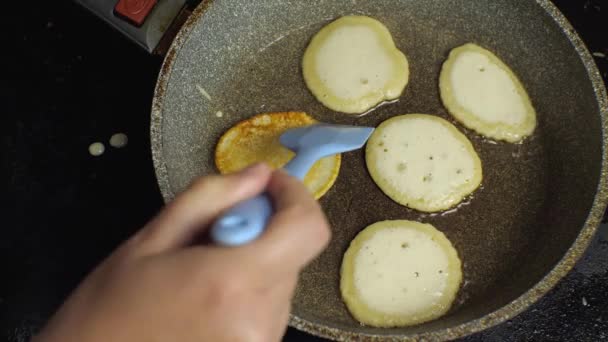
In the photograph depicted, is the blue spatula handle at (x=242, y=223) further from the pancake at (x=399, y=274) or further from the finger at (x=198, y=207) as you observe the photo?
the pancake at (x=399, y=274)

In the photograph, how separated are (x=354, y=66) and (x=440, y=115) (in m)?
0.20

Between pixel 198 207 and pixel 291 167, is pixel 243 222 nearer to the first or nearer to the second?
pixel 198 207

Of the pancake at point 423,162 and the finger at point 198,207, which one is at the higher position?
the finger at point 198,207

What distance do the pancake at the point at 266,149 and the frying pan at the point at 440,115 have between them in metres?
0.03

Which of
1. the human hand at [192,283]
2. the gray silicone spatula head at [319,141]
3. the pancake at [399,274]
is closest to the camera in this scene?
the human hand at [192,283]

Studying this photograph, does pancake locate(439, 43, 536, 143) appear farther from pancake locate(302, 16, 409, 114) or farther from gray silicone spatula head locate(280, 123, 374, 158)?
gray silicone spatula head locate(280, 123, 374, 158)

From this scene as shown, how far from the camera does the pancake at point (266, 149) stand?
1114 mm

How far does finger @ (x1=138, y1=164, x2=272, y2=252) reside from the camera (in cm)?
54

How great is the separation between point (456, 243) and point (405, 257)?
109 millimetres

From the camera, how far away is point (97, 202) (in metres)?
1.14

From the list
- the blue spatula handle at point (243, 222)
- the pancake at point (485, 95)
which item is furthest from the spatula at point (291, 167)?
the pancake at point (485, 95)

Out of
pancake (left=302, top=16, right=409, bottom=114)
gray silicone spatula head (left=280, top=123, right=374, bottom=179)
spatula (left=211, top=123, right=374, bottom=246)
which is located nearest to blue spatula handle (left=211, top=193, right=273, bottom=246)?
spatula (left=211, top=123, right=374, bottom=246)

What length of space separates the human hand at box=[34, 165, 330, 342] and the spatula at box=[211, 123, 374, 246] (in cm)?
1

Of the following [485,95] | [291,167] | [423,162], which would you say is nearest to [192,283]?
[291,167]
